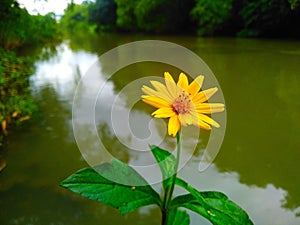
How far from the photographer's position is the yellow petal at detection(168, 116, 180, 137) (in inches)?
22.4

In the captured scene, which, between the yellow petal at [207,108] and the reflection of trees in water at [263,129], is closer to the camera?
the yellow petal at [207,108]

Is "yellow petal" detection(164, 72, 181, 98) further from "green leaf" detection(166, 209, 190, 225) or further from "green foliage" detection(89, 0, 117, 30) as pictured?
"green foliage" detection(89, 0, 117, 30)

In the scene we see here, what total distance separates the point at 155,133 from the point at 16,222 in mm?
1121

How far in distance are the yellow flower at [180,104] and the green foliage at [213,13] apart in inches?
490

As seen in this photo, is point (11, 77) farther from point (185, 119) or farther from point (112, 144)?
point (185, 119)

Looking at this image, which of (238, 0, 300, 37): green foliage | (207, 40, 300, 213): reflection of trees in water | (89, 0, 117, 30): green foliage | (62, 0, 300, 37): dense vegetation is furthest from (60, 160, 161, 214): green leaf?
(89, 0, 117, 30): green foliage

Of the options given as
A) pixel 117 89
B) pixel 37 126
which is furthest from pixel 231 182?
pixel 117 89

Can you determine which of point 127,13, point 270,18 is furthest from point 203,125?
point 127,13

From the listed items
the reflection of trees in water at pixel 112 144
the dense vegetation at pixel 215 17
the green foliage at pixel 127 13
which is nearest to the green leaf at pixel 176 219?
the reflection of trees in water at pixel 112 144

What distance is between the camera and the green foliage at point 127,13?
16719 mm

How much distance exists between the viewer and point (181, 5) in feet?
50.8

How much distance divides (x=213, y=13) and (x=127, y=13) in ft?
20.0

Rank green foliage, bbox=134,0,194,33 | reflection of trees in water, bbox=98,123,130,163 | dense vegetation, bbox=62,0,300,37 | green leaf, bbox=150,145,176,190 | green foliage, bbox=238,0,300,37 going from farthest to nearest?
green foliage, bbox=134,0,194,33 → dense vegetation, bbox=62,0,300,37 → green foliage, bbox=238,0,300,37 → reflection of trees in water, bbox=98,123,130,163 → green leaf, bbox=150,145,176,190

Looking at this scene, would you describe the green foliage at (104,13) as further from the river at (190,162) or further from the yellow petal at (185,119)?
the yellow petal at (185,119)
